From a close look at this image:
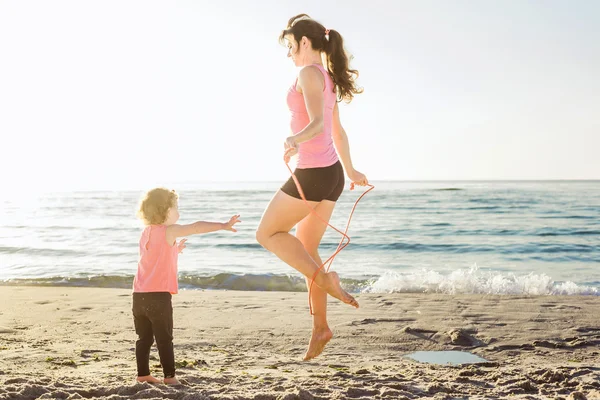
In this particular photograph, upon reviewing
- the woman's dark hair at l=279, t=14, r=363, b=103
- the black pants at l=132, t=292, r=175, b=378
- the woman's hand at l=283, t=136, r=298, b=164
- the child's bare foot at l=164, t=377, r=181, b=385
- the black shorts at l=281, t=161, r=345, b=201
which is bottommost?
the child's bare foot at l=164, t=377, r=181, b=385

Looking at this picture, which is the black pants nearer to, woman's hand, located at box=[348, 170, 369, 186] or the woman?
the woman

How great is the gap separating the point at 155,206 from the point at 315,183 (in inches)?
37.1

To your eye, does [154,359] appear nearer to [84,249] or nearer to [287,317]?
[287,317]

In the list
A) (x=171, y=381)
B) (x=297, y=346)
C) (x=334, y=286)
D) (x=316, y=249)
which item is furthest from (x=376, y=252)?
(x=171, y=381)

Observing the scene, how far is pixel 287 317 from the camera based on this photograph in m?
6.19

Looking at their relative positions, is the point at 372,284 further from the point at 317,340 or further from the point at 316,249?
the point at 316,249

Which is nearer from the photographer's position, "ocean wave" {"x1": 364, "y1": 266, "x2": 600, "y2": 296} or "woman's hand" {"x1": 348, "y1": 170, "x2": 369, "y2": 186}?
"woman's hand" {"x1": 348, "y1": 170, "x2": 369, "y2": 186}

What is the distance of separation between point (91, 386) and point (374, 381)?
159cm

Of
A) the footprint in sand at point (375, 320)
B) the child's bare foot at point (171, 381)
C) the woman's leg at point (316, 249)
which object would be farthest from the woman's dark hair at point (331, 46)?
the footprint in sand at point (375, 320)

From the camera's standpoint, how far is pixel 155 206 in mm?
3441

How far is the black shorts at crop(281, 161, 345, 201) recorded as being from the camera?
3664mm

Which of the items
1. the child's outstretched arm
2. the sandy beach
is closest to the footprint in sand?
the sandy beach

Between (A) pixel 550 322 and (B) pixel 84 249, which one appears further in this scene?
(B) pixel 84 249

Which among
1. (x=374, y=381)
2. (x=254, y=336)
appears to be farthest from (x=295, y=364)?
(x=254, y=336)
